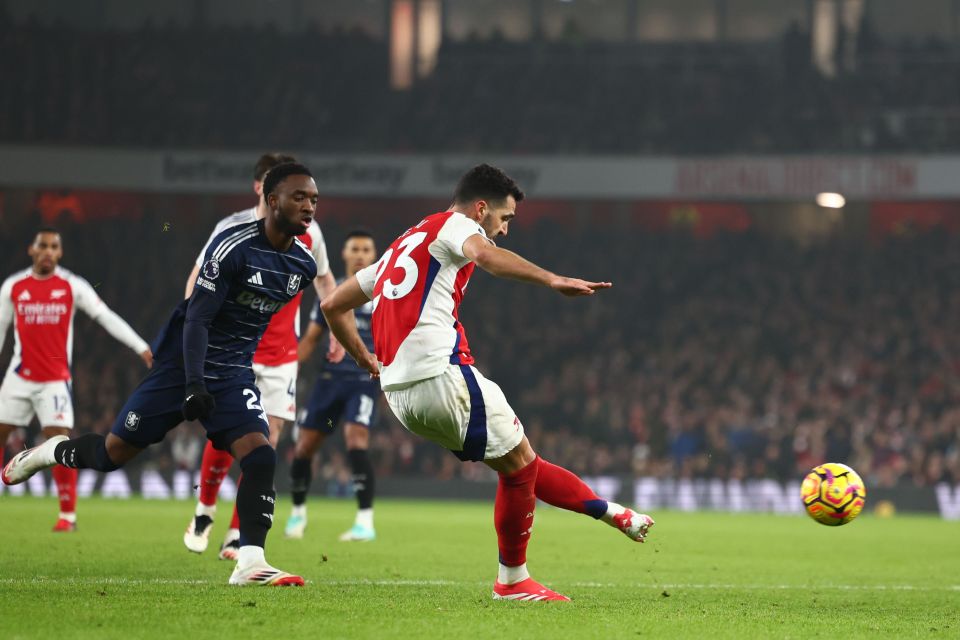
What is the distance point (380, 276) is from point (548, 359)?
21441 mm

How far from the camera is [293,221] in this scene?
689 centimetres

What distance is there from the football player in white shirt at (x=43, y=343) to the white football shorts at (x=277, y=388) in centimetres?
241

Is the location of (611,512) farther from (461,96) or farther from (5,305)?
(461,96)

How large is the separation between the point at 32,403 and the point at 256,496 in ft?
17.6

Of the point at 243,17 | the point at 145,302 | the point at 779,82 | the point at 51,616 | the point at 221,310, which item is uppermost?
the point at 243,17

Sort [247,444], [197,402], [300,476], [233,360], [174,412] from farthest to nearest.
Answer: [300,476] < [233,360] < [174,412] < [247,444] < [197,402]

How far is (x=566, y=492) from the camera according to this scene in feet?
21.3

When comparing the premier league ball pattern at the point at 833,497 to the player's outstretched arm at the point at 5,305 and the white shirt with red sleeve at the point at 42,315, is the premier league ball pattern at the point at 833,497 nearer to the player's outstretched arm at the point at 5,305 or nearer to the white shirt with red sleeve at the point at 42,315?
the white shirt with red sleeve at the point at 42,315

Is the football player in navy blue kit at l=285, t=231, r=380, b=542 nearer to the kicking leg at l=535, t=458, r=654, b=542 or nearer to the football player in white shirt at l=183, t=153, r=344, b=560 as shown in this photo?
the football player in white shirt at l=183, t=153, r=344, b=560

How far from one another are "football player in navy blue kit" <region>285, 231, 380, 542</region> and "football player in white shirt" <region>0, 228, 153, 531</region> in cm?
199

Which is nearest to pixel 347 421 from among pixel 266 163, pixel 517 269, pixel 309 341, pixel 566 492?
pixel 309 341

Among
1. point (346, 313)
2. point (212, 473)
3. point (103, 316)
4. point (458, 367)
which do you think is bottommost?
point (212, 473)

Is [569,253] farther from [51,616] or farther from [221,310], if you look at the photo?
[51,616]

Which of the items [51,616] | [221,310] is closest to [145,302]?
[221,310]
